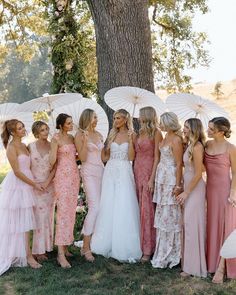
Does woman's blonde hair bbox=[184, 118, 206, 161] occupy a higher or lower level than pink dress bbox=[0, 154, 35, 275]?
higher

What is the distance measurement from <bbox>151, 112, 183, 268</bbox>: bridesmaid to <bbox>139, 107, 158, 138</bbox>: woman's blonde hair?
0.63 ft

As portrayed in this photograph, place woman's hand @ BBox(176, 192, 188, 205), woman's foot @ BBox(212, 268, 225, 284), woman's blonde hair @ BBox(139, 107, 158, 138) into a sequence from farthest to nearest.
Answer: woman's blonde hair @ BBox(139, 107, 158, 138) < woman's hand @ BBox(176, 192, 188, 205) < woman's foot @ BBox(212, 268, 225, 284)

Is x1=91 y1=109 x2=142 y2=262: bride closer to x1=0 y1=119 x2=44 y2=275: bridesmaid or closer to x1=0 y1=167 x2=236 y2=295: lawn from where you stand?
x1=0 y1=167 x2=236 y2=295: lawn

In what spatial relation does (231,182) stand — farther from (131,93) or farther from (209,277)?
(131,93)

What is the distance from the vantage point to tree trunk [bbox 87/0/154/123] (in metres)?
7.05

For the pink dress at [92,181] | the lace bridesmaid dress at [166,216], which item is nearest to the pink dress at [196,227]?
the lace bridesmaid dress at [166,216]

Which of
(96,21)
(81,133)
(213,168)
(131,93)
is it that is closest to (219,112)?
(213,168)

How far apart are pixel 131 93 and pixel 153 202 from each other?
1.46m

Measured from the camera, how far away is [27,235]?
572 cm

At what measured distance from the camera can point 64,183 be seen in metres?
5.73

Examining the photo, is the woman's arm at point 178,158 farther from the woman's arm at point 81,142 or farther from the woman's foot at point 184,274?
the woman's arm at point 81,142

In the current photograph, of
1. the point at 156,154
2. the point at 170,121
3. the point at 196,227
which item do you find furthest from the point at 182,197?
the point at 170,121

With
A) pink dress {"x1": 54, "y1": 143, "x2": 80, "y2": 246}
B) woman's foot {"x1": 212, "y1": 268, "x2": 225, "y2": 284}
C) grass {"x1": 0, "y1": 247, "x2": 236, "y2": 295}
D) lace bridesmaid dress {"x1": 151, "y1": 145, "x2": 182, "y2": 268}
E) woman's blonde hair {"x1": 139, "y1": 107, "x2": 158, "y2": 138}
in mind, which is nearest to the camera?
grass {"x1": 0, "y1": 247, "x2": 236, "y2": 295}

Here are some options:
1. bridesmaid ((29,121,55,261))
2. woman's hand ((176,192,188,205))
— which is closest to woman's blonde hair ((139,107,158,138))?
woman's hand ((176,192,188,205))
